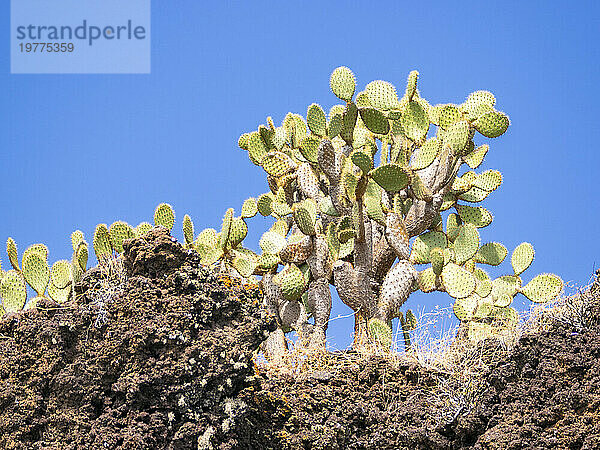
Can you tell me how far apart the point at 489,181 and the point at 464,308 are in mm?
2094

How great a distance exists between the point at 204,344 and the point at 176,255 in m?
0.77

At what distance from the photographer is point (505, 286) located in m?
12.0

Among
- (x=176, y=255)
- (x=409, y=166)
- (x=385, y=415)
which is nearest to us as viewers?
(x=176, y=255)

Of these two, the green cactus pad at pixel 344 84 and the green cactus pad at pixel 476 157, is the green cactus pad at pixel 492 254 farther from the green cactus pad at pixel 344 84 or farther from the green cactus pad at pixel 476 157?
the green cactus pad at pixel 344 84

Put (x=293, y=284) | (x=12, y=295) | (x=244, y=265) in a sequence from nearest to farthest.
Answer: (x=12, y=295) → (x=293, y=284) → (x=244, y=265)

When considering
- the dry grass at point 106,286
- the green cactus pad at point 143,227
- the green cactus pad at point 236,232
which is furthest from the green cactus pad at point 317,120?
the dry grass at point 106,286

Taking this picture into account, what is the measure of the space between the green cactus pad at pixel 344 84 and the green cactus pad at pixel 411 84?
2.62ft

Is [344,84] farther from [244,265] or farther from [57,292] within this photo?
[57,292]

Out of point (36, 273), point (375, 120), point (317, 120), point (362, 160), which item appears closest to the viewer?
point (36, 273)

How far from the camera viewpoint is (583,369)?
7.10m

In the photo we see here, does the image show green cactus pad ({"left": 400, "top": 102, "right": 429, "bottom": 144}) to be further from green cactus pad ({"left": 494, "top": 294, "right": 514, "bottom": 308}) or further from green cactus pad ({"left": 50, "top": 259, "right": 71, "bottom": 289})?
green cactus pad ({"left": 50, "top": 259, "right": 71, "bottom": 289})

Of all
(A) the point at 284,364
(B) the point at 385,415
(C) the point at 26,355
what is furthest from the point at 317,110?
(C) the point at 26,355

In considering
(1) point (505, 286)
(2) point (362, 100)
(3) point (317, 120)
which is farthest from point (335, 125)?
(1) point (505, 286)

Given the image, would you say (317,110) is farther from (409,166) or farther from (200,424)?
(200,424)
